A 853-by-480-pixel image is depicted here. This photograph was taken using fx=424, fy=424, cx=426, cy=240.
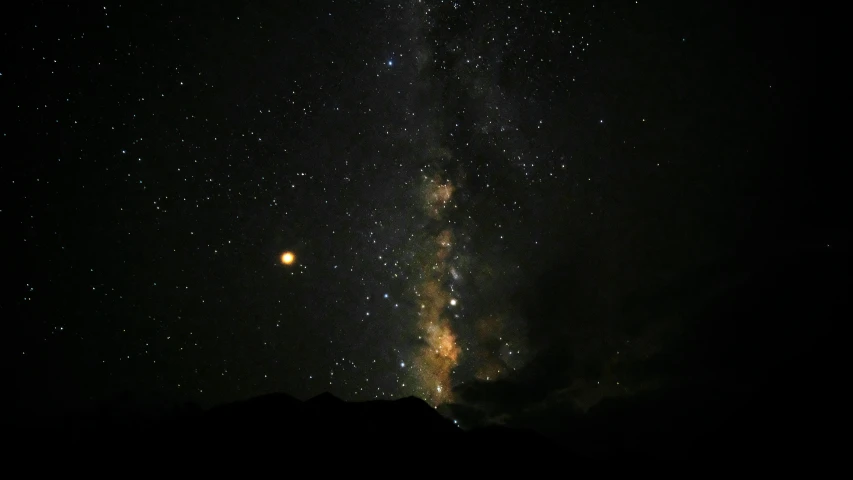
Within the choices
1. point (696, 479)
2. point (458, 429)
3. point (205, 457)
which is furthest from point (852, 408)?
point (205, 457)

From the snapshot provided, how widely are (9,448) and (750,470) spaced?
4784 cm

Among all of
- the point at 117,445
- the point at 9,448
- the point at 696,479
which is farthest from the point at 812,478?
the point at 9,448

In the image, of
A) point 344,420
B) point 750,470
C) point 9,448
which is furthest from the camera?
point 750,470

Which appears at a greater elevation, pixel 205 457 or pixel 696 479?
pixel 205 457

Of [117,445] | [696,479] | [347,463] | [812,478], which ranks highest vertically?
[117,445]

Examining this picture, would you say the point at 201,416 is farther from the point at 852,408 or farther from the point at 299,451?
the point at 852,408

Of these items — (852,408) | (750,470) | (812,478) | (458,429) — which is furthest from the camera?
(852,408)

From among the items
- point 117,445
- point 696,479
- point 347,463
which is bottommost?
point 696,479

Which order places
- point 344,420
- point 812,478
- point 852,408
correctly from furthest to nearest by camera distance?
point 852,408, point 812,478, point 344,420

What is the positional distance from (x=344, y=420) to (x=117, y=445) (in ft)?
23.0

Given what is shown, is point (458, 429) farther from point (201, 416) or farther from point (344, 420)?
point (201, 416)

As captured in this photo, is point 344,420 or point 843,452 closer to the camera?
point 344,420

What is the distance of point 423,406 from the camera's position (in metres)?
17.6

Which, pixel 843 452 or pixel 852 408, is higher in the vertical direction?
pixel 852 408
